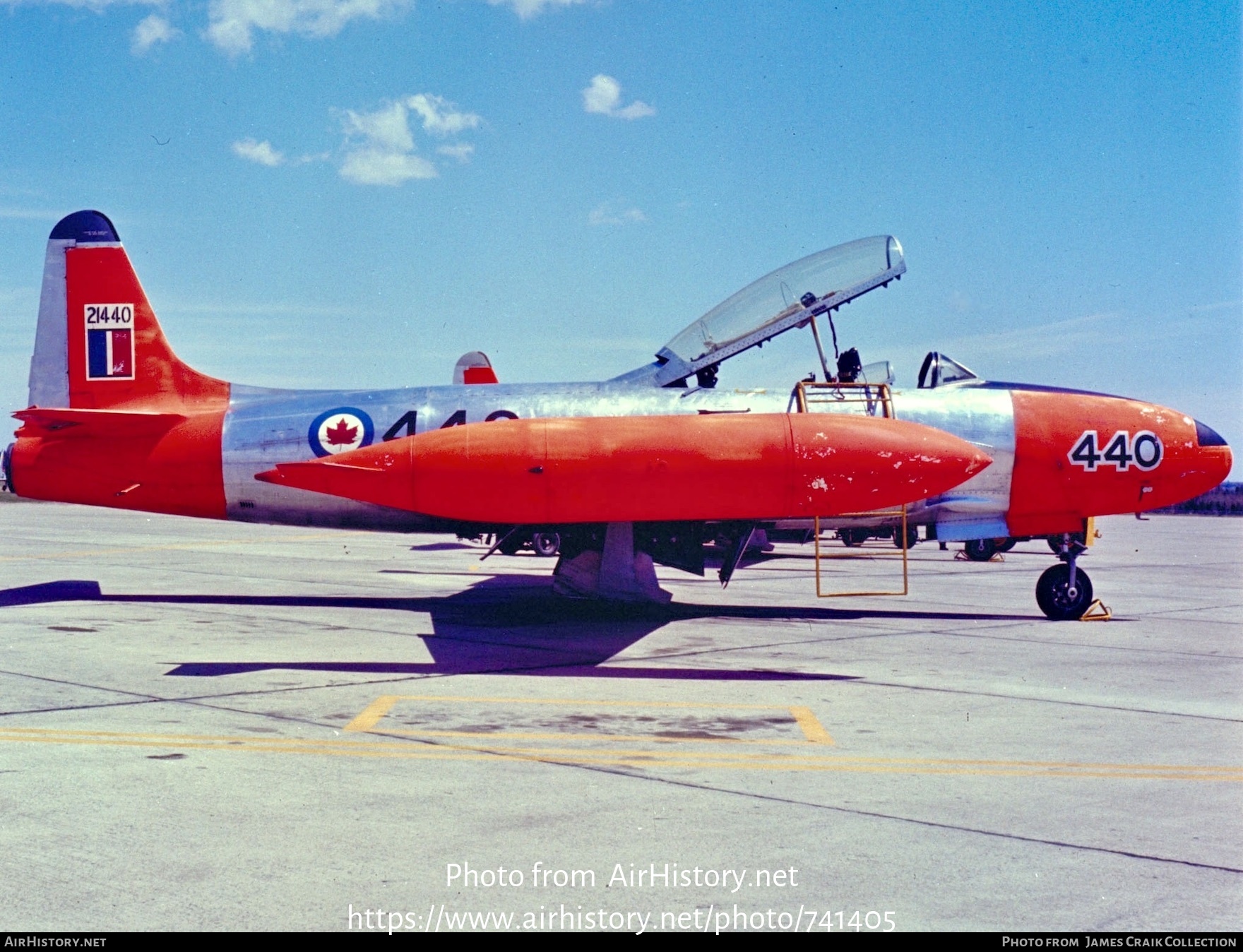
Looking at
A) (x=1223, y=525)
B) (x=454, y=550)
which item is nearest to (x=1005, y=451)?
(x=454, y=550)

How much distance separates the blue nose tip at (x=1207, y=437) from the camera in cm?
1455

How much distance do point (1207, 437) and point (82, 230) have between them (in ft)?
48.7

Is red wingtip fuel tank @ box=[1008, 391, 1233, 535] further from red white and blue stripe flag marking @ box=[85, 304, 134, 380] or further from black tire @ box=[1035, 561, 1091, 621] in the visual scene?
red white and blue stripe flag marking @ box=[85, 304, 134, 380]

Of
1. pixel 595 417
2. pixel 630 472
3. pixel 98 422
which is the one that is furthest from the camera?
pixel 98 422

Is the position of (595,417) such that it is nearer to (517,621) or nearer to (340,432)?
(517,621)

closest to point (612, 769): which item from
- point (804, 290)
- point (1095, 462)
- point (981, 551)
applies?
point (804, 290)

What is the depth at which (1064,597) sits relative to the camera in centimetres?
1455

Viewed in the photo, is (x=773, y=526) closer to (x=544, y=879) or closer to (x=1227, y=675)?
(x=1227, y=675)

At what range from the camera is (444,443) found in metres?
11.3

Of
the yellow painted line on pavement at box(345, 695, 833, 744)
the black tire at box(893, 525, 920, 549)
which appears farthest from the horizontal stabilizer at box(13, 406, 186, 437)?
the black tire at box(893, 525, 920, 549)

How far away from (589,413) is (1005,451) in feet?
16.6

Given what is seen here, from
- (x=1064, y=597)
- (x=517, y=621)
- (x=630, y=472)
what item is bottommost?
(x=517, y=621)

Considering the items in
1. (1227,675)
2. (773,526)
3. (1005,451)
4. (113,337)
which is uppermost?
(113,337)

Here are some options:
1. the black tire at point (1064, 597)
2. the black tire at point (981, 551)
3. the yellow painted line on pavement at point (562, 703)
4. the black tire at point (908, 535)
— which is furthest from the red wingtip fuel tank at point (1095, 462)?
the black tire at point (981, 551)
